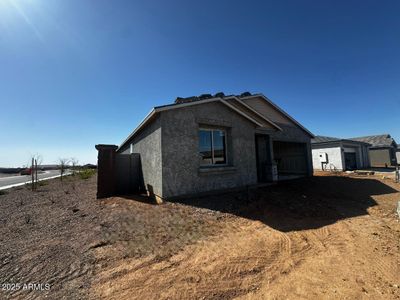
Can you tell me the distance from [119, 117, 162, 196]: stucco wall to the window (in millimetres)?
1846

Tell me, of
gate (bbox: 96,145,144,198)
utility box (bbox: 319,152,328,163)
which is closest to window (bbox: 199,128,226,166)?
gate (bbox: 96,145,144,198)

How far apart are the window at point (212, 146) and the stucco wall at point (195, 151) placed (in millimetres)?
326

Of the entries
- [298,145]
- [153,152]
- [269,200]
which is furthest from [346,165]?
[153,152]

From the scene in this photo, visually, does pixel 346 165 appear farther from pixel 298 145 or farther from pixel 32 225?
pixel 32 225

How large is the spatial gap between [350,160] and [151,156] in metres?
23.7

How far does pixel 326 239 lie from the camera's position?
488 centimetres

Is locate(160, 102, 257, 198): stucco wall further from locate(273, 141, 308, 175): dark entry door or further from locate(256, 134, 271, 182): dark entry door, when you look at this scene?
locate(273, 141, 308, 175): dark entry door

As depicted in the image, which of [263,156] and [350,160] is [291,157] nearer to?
[263,156]

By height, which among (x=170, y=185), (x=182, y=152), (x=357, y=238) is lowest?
(x=357, y=238)

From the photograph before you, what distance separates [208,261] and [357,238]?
379 centimetres

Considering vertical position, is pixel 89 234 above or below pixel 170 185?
below

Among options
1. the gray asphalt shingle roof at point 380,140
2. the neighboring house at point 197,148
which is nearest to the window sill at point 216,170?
the neighboring house at point 197,148

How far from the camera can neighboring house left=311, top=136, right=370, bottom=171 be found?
21.1 meters

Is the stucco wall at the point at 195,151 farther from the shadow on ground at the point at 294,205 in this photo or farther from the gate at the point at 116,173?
the gate at the point at 116,173
